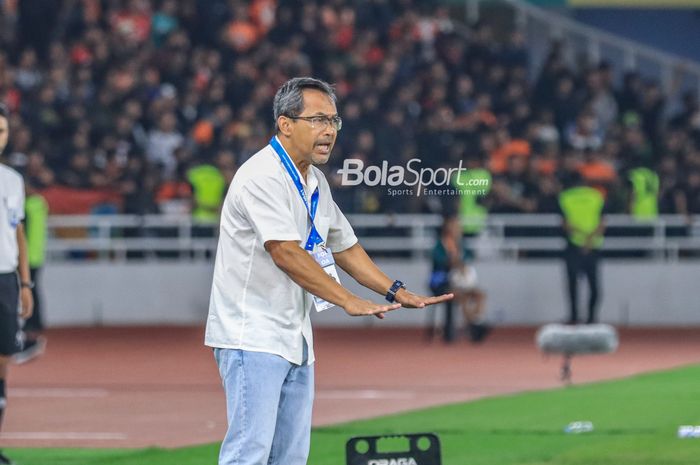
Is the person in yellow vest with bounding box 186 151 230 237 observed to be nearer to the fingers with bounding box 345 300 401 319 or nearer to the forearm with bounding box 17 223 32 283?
the forearm with bounding box 17 223 32 283

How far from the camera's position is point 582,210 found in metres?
22.0

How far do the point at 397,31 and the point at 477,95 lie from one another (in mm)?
1875

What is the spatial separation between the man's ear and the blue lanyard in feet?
0.17

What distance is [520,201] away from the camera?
24.6 m

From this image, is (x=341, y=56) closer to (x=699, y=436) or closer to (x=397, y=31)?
(x=397, y=31)

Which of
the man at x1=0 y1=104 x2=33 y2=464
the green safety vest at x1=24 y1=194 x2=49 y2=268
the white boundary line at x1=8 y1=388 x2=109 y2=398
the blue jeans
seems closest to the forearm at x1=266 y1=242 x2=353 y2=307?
the blue jeans

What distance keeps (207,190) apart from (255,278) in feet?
55.2

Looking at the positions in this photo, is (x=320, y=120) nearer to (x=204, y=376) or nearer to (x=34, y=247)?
(x=204, y=376)

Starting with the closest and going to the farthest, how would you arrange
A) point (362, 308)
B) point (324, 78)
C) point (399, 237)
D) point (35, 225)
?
point (362, 308) < point (35, 225) < point (399, 237) < point (324, 78)

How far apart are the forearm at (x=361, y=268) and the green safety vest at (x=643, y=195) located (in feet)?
58.7

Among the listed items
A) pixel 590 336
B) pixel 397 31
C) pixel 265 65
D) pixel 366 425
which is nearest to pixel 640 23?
pixel 397 31

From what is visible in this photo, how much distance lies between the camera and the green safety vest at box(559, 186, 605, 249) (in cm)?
2195

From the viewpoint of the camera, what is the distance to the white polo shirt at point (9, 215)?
10.8m

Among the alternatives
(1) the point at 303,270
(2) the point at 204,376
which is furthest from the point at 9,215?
(2) the point at 204,376
